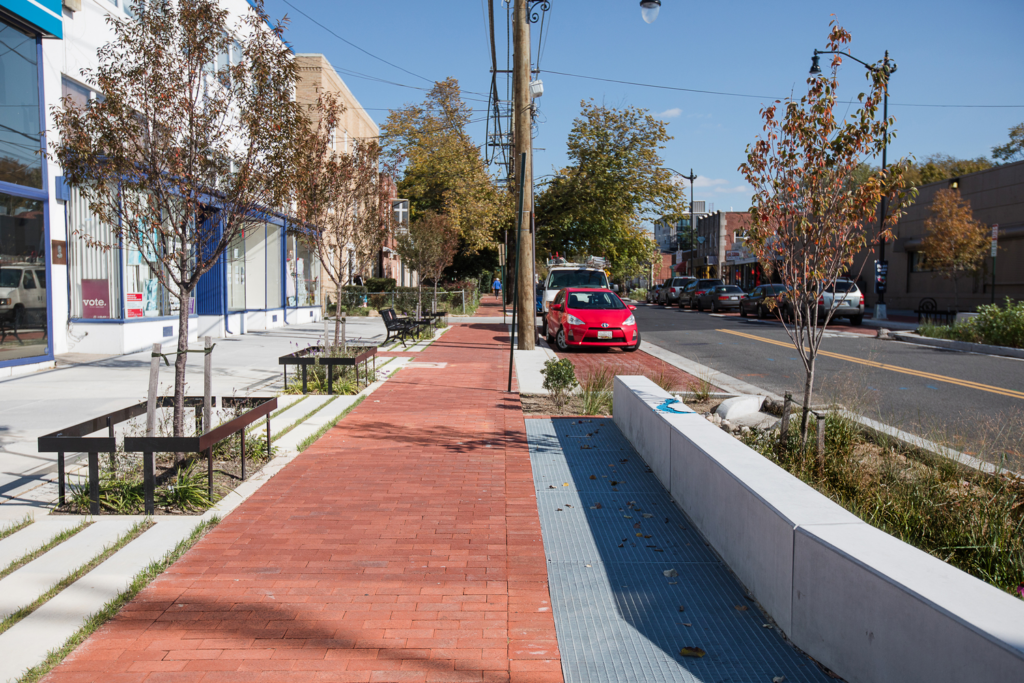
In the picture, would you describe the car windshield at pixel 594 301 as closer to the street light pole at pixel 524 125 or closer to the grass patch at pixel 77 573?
the street light pole at pixel 524 125

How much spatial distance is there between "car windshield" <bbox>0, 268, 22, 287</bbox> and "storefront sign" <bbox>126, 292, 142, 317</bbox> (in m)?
2.86

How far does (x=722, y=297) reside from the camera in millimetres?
38188

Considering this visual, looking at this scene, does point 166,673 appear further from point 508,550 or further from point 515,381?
point 515,381

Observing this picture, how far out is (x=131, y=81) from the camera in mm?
6211

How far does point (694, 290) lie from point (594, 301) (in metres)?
25.7

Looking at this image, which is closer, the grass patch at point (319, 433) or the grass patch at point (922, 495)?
the grass patch at point (922, 495)

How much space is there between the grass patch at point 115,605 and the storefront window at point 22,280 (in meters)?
9.51

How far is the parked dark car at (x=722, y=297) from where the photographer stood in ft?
124

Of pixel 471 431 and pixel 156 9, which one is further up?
pixel 156 9

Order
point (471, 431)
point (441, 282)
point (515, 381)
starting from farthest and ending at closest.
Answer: point (441, 282), point (515, 381), point (471, 431)

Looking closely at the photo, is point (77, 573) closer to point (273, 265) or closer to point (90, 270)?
point (90, 270)

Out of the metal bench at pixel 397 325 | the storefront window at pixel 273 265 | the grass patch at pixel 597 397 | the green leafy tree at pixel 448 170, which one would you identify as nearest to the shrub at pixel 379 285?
the green leafy tree at pixel 448 170

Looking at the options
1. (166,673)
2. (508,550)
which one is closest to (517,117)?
(508,550)

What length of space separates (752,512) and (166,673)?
2.93m
